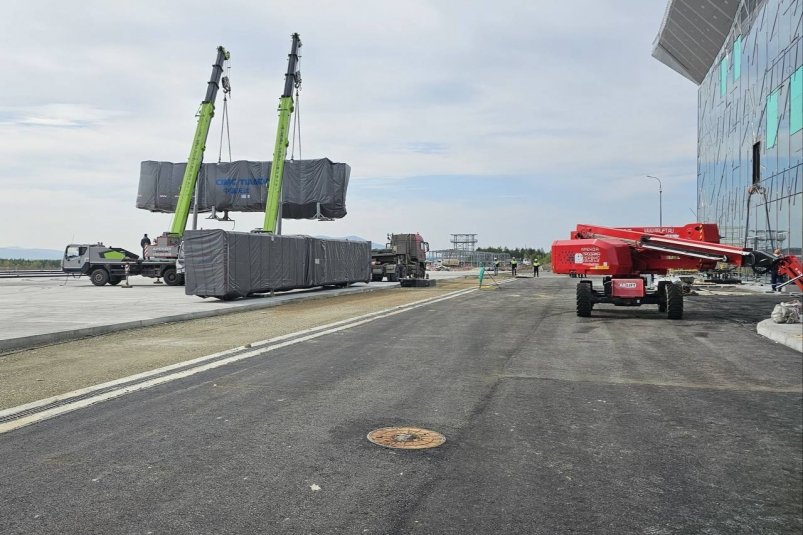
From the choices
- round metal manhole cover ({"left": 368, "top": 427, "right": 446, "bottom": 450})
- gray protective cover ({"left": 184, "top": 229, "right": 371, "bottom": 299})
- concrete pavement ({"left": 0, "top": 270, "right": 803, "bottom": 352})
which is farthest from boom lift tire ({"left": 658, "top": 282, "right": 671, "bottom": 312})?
gray protective cover ({"left": 184, "top": 229, "right": 371, "bottom": 299})

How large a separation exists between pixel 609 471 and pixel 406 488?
4.57ft

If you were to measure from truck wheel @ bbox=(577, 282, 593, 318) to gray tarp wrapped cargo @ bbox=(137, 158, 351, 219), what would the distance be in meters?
36.8

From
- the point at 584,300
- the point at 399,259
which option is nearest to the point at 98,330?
the point at 584,300

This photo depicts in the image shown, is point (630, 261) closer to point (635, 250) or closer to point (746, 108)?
point (635, 250)

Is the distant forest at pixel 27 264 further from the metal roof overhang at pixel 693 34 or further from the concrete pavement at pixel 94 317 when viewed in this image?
the metal roof overhang at pixel 693 34

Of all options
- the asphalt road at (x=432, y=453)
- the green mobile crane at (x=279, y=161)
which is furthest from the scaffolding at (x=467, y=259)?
the asphalt road at (x=432, y=453)

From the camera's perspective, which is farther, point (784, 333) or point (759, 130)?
point (759, 130)

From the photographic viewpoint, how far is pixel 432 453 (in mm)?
4430

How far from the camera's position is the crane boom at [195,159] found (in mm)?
38406

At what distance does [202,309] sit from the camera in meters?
16.7

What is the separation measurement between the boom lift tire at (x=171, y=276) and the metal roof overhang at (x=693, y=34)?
35138mm

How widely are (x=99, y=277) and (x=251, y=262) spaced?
48.3 ft

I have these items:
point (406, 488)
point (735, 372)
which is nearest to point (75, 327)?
point (406, 488)

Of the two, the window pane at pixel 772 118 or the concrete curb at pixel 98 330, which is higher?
the window pane at pixel 772 118
